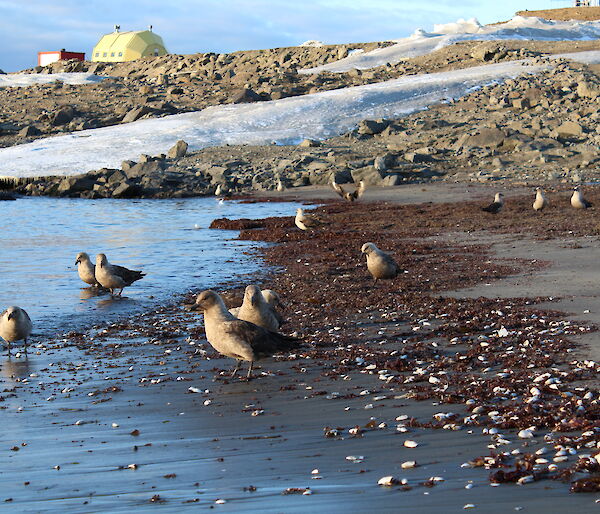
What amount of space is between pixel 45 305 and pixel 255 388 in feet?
23.8

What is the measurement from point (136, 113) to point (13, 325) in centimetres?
5342

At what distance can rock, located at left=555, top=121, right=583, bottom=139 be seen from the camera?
4447 cm

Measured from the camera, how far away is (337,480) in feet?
19.9

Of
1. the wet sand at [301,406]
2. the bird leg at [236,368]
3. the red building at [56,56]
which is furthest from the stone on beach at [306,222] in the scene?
the red building at [56,56]

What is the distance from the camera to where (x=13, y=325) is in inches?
444

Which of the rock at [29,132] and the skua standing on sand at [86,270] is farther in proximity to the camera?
the rock at [29,132]

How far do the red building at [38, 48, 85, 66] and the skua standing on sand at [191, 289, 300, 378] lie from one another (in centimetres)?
10853

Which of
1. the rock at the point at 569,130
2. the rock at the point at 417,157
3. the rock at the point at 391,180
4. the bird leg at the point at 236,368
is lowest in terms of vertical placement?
the bird leg at the point at 236,368

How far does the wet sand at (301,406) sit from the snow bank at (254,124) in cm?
3759

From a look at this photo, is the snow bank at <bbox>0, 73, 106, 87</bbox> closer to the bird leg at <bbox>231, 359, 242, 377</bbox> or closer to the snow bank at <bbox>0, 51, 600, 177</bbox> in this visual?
the snow bank at <bbox>0, 51, 600, 177</bbox>

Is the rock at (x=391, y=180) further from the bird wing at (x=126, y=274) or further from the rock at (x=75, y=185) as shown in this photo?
the bird wing at (x=126, y=274)

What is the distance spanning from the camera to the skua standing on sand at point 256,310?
1085 cm

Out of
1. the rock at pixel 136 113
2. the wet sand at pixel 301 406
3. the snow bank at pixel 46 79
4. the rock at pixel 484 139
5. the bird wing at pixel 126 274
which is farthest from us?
the snow bank at pixel 46 79

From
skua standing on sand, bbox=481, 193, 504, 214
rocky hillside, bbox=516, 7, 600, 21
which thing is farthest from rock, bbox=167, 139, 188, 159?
rocky hillside, bbox=516, 7, 600, 21
